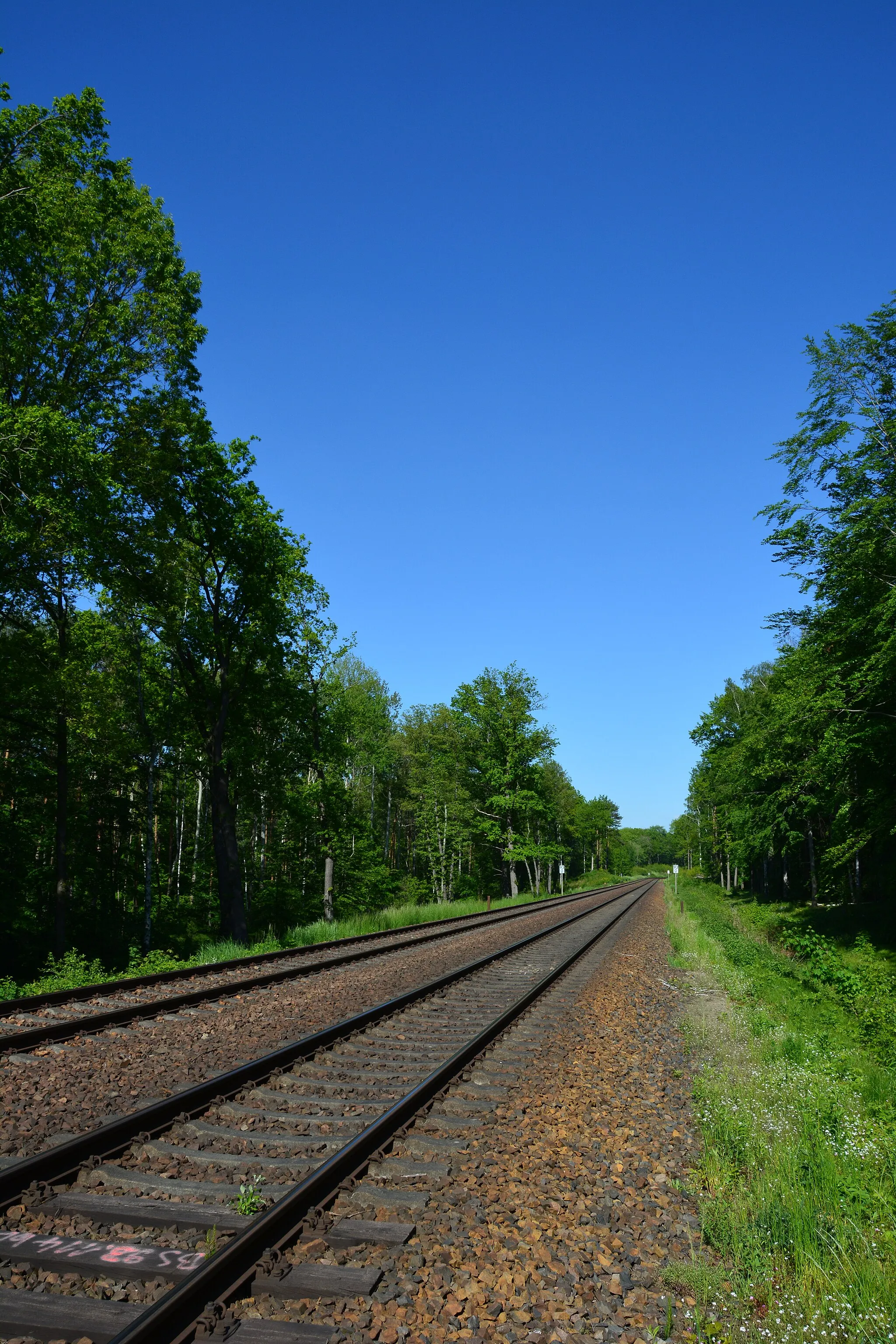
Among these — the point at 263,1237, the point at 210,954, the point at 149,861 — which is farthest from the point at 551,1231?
the point at 149,861

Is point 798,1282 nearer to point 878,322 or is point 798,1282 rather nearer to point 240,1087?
point 240,1087

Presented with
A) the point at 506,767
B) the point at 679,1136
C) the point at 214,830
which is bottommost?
the point at 679,1136

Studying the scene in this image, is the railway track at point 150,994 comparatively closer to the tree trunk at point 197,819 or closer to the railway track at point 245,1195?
the railway track at point 245,1195

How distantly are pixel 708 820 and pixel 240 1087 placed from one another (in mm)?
71309

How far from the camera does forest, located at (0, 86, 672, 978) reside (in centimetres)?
1498

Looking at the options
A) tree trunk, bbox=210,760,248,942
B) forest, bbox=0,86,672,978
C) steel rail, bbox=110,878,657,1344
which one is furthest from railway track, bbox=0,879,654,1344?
tree trunk, bbox=210,760,248,942

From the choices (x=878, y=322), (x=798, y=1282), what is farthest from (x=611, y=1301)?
(x=878, y=322)

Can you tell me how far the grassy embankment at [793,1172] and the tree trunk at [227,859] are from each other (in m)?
13.4

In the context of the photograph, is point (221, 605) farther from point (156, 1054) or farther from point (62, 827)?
point (156, 1054)

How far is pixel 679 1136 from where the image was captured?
19.0ft

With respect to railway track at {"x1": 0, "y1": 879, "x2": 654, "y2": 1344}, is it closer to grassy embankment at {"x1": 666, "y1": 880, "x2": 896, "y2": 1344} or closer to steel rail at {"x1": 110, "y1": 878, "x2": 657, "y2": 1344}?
steel rail at {"x1": 110, "y1": 878, "x2": 657, "y2": 1344}

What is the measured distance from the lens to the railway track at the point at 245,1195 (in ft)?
10.8

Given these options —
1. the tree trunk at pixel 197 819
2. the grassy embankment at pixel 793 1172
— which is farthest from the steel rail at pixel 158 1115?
the tree trunk at pixel 197 819

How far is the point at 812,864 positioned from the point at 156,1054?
123 ft
